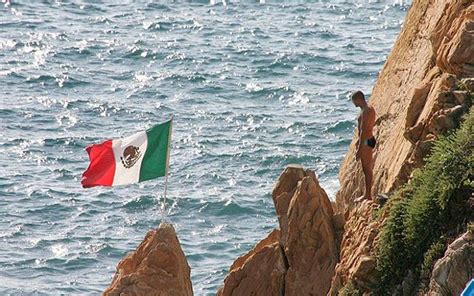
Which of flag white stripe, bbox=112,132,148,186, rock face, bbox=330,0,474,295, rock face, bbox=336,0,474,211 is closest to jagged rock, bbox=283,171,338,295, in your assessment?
rock face, bbox=330,0,474,295

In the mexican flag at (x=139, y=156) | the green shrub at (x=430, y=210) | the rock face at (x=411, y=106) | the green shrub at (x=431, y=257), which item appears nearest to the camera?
the green shrub at (x=431, y=257)

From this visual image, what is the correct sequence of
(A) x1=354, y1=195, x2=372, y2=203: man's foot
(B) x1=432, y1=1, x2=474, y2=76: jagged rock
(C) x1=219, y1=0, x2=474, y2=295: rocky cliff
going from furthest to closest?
(A) x1=354, y1=195, x2=372, y2=203: man's foot
(B) x1=432, y1=1, x2=474, y2=76: jagged rock
(C) x1=219, y1=0, x2=474, y2=295: rocky cliff

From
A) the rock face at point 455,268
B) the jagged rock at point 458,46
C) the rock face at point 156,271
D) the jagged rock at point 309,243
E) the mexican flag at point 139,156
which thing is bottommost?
the rock face at point 156,271

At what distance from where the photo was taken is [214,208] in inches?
1802

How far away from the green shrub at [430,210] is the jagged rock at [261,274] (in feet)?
12.5

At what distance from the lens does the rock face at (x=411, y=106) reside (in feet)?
74.7

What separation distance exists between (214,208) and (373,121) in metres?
21.1

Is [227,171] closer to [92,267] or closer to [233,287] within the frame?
[92,267]

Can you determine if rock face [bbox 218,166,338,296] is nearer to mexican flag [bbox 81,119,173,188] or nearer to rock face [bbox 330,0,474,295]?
rock face [bbox 330,0,474,295]

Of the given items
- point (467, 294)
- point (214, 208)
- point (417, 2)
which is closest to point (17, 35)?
point (214, 208)

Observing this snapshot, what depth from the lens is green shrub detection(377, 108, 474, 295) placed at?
2092cm

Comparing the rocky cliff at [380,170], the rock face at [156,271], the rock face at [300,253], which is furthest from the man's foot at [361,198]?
the rock face at [156,271]

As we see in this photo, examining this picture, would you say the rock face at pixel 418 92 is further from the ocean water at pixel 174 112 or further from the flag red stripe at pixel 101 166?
the ocean water at pixel 174 112

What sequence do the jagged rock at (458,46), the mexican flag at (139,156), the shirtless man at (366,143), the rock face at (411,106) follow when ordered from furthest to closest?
1. the mexican flag at (139,156)
2. the shirtless man at (366,143)
3. the jagged rock at (458,46)
4. the rock face at (411,106)
